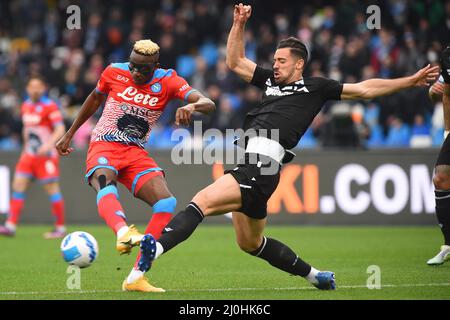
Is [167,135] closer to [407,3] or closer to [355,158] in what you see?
[355,158]

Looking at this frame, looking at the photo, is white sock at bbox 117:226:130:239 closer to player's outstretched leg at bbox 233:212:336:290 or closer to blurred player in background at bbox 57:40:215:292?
blurred player in background at bbox 57:40:215:292

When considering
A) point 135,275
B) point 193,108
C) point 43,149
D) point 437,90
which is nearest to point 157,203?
point 135,275

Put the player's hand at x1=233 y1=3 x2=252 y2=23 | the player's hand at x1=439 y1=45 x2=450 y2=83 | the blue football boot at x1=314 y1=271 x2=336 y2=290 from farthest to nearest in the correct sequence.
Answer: the player's hand at x1=439 y1=45 x2=450 y2=83 → the player's hand at x1=233 y1=3 x2=252 y2=23 → the blue football boot at x1=314 y1=271 x2=336 y2=290

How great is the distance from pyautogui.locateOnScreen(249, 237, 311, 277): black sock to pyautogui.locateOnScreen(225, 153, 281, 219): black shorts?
45 centimetres

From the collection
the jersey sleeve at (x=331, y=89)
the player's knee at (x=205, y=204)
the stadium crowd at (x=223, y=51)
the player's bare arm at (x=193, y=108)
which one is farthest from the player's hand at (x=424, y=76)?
→ the stadium crowd at (x=223, y=51)

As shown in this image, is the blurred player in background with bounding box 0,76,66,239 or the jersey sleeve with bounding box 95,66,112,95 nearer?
the jersey sleeve with bounding box 95,66,112,95

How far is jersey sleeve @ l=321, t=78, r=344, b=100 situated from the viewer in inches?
312

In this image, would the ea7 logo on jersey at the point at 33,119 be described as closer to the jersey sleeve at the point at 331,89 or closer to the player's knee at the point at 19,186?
the player's knee at the point at 19,186

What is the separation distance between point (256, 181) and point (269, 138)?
45 centimetres

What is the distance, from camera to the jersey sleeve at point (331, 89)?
791cm

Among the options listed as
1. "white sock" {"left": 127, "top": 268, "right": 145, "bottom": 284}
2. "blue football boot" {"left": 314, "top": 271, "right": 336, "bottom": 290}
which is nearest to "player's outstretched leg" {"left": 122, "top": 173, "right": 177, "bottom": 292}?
"white sock" {"left": 127, "top": 268, "right": 145, "bottom": 284}

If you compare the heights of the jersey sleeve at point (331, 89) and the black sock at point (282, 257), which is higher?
the jersey sleeve at point (331, 89)

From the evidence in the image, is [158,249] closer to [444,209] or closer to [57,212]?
[444,209]

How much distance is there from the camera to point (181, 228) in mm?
7340
